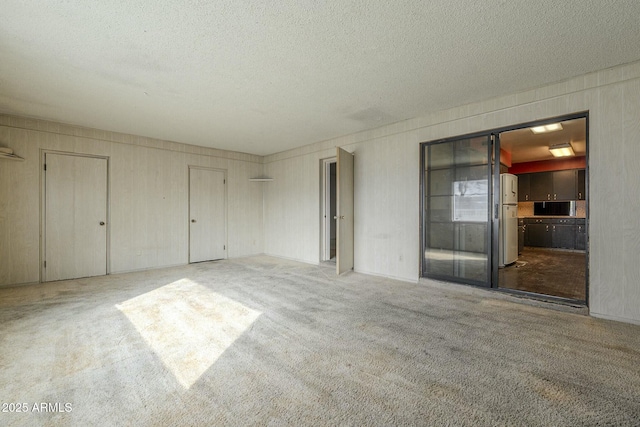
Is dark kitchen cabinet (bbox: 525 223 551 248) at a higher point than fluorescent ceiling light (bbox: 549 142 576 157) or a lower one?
lower

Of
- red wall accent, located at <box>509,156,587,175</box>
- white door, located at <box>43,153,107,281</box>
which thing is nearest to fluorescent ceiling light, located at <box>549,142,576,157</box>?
red wall accent, located at <box>509,156,587,175</box>

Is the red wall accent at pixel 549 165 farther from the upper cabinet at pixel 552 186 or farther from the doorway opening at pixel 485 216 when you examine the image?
the doorway opening at pixel 485 216

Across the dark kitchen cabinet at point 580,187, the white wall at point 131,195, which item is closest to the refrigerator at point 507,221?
the dark kitchen cabinet at point 580,187

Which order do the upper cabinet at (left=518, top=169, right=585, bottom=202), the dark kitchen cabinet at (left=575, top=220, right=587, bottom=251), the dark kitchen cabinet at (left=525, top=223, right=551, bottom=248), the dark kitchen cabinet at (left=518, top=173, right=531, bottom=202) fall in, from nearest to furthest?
the dark kitchen cabinet at (left=575, top=220, right=587, bottom=251) → the upper cabinet at (left=518, top=169, right=585, bottom=202) → the dark kitchen cabinet at (left=525, top=223, right=551, bottom=248) → the dark kitchen cabinet at (left=518, top=173, right=531, bottom=202)

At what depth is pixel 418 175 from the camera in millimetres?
4500

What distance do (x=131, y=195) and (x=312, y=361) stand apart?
5180 mm

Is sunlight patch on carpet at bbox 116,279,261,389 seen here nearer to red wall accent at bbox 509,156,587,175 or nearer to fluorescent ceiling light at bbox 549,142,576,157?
fluorescent ceiling light at bbox 549,142,576,157

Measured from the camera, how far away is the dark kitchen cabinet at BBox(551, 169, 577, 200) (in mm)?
7652

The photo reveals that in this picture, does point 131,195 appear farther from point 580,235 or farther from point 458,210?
point 580,235

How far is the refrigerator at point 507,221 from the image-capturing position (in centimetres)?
545

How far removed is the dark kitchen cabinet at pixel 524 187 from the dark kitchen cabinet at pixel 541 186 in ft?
0.19

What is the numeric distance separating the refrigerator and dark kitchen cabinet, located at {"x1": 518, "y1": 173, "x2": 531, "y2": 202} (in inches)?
125

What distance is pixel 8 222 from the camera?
433 centimetres

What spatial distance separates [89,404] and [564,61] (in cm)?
486
